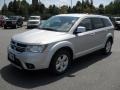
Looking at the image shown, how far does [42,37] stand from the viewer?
6.32m

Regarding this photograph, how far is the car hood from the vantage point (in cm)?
605

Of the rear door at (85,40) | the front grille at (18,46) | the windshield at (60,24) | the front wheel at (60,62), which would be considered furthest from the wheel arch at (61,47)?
the front grille at (18,46)

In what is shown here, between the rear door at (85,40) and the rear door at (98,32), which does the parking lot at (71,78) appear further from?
the rear door at (98,32)

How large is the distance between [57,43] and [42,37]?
1.50 ft

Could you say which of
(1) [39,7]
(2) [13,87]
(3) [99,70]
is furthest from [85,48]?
(1) [39,7]

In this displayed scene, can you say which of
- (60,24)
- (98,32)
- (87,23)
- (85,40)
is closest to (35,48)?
(60,24)

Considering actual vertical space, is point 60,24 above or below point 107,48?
above

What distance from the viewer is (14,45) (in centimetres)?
638

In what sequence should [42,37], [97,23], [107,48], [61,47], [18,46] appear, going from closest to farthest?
[18,46] < [42,37] < [61,47] < [97,23] < [107,48]

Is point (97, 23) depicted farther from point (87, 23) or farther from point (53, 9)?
point (53, 9)

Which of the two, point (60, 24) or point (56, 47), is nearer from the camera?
point (56, 47)

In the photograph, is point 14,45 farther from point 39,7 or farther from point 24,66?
point 39,7

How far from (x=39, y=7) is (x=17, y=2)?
1516 cm

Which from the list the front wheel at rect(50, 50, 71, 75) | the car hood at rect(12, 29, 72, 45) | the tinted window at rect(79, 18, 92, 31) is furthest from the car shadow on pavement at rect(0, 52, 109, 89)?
the tinted window at rect(79, 18, 92, 31)
